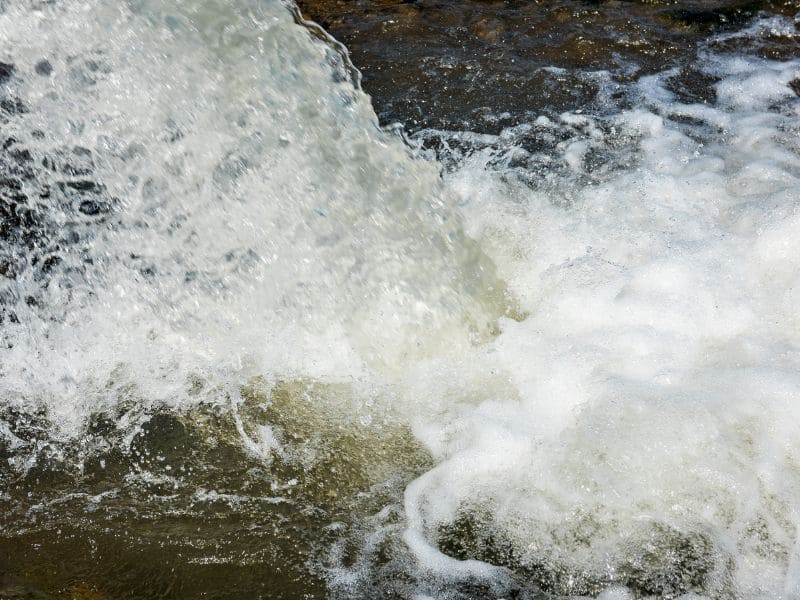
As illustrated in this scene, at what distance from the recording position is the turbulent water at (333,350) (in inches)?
92.2

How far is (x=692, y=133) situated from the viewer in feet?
14.5

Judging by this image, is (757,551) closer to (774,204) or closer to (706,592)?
(706,592)

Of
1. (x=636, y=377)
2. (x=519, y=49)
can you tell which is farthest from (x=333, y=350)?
(x=519, y=49)

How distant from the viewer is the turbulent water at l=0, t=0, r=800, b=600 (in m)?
2.34

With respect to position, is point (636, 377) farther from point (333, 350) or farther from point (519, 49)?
point (519, 49)

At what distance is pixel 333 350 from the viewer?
3137mm

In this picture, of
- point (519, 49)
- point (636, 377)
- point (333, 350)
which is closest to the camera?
point (636, 377)

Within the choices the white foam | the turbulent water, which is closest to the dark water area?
the white foam

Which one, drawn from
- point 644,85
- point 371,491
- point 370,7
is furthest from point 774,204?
point 370,7

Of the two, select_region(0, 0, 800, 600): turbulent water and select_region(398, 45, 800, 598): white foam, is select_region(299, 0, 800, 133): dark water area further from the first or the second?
select_region(0, 0, 800, 600): turbulent water

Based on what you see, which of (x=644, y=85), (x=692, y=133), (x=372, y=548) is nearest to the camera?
(x=372, y=548)

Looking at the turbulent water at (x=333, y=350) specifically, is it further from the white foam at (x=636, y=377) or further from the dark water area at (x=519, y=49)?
the dark water area at (x=519, y=49)

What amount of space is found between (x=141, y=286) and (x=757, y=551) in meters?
2.60

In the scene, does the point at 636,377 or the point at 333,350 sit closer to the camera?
the point at 636,377
